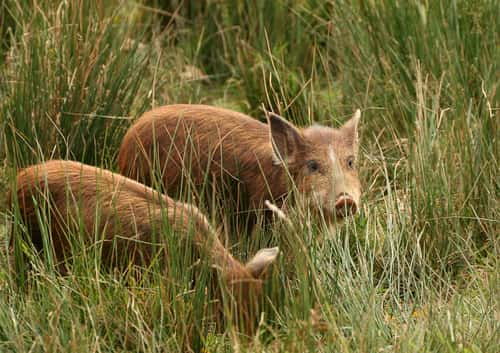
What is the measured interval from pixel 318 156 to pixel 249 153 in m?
0.51

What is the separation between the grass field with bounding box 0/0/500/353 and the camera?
14.4ft

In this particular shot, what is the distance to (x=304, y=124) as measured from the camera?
22.7ft

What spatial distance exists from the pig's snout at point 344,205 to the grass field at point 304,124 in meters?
0.12

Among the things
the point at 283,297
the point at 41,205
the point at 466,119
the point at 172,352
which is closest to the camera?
the point at 172,352

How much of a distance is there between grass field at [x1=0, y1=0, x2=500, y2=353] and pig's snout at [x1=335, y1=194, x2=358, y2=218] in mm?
123

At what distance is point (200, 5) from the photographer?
900cm

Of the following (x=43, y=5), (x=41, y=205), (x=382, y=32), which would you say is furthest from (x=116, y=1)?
(x=41, y=205)

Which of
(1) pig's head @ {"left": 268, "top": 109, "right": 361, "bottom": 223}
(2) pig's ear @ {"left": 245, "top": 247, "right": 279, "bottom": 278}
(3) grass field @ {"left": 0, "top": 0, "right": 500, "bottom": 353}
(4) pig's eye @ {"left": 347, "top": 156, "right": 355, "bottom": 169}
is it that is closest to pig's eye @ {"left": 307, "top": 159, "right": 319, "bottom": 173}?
(1) pig's head @ {"left": 268, "top": 109, "right": 361, "bottom": 223}

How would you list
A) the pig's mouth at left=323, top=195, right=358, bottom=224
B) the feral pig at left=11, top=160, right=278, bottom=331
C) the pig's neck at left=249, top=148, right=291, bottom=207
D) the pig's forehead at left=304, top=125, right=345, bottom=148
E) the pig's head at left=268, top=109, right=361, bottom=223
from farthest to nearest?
the pig's neck at left=249, top=148, right=291, bottom=207 < the pig's forehead at left=304, top=125, right=345, bottom=148 < the pig's head at left=268, top=109, right=361, bottom=223 < the pig's mouth at left=323, top=195, right=358, bottom=224 < the feral pig at left=11, top=160, right=278, bottom=331

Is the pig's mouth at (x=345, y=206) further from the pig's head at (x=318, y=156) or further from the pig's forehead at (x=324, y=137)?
the pig's forehead at (x=324, y=137)

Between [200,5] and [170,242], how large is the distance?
481 centimetres

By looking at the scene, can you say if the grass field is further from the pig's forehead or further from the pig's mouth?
the pig's forehead

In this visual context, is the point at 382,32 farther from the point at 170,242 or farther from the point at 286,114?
the point at 170,242

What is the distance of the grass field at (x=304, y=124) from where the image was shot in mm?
4395
